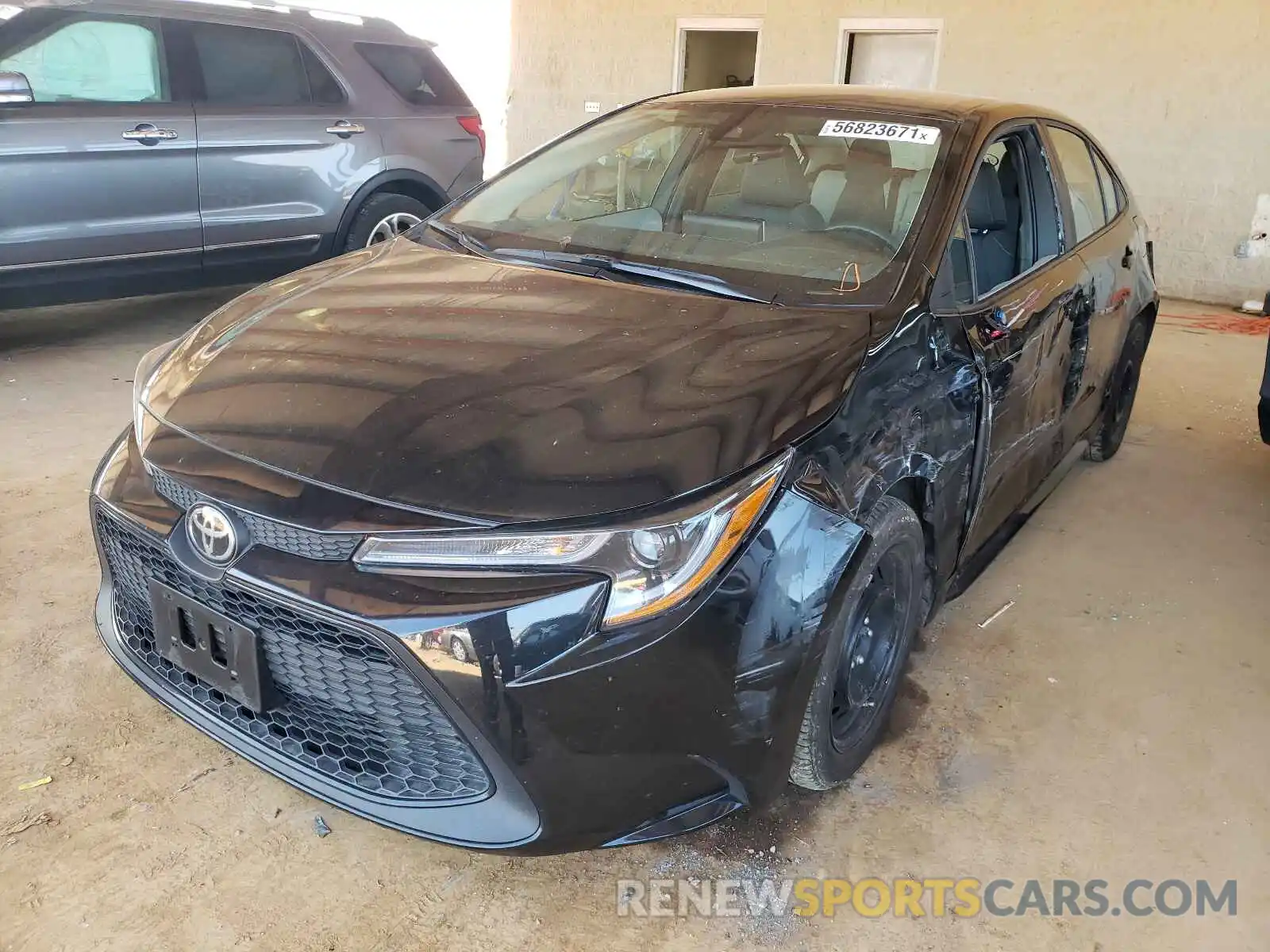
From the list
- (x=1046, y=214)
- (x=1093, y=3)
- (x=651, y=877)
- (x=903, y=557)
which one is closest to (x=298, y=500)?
(x=651, y=877)

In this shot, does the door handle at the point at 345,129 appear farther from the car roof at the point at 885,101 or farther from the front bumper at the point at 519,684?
the front bumper at the point at 519,684

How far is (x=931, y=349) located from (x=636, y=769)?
41.2 inches

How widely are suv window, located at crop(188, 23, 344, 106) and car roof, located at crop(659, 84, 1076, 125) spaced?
2.78 metres

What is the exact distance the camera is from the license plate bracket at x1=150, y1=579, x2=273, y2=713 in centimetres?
156

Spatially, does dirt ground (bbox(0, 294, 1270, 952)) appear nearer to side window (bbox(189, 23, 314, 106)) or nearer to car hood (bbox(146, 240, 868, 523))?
car hood (bbox(146, 240, 868, 523))

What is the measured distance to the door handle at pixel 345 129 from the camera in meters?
4.85

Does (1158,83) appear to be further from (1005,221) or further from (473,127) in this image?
(1005,221)

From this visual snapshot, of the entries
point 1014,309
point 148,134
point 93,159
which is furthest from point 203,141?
point 1014,309

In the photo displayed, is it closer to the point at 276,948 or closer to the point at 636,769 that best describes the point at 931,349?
the point at 636,769

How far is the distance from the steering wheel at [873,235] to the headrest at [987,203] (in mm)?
223

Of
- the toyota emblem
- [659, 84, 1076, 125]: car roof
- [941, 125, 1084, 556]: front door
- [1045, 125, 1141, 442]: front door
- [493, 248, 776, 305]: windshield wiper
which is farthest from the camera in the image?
[1045, 125, 1141, 442]: front door

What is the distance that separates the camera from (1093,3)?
23.7ft

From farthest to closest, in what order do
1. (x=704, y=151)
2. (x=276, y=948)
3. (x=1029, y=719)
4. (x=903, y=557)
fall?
(x=704, y=151), (x=1029, y=719), (x=903, y=557), (x=276, y=948)

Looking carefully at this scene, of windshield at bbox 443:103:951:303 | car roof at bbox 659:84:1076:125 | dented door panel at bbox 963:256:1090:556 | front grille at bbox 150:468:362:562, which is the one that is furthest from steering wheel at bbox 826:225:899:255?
front grille at bbox 150:468:362:562
